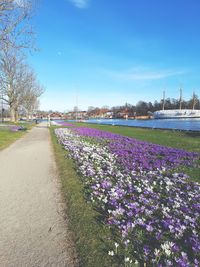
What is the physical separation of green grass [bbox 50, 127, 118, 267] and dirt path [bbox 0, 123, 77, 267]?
161mm

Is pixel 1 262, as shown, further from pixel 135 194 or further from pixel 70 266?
pixel 135 194

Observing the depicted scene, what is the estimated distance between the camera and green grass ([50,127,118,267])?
3.20 metres

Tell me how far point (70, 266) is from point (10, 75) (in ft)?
144

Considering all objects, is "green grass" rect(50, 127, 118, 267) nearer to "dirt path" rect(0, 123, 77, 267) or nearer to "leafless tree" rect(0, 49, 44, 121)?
"dirt path" rect(0, 123, 77, 267)

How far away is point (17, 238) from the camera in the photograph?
12.1ft

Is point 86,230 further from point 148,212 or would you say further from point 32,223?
point 148,212

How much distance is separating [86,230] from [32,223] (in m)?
1.03

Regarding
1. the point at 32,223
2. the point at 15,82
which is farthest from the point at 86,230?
the point at 15,82

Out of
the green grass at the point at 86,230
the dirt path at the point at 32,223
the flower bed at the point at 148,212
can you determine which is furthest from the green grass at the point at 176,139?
the dirt path at the point at 32,223

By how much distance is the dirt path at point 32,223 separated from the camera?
3.24 m

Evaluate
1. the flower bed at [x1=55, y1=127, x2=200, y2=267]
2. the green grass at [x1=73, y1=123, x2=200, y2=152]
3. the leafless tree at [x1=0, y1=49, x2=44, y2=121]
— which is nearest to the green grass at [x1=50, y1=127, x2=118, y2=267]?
the flower bed at [x1=55, y1=127, x2=200, y2=267]

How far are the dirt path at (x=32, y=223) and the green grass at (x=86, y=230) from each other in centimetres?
16

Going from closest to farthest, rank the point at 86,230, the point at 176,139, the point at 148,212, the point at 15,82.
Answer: the point at 86,230
the point at 148,212
the point at 176,139
the point at 15,82

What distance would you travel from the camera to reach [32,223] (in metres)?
4.21
